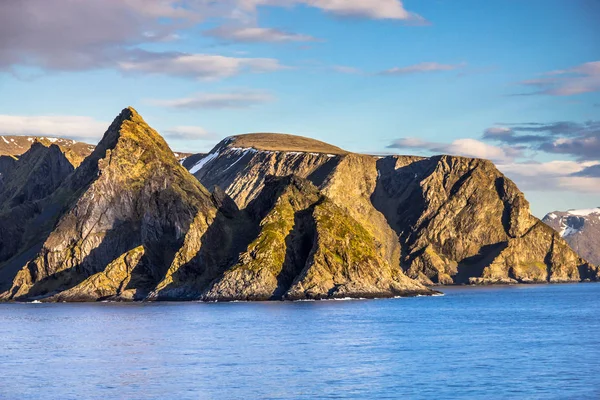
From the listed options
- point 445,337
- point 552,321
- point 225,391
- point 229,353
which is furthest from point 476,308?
point 225,391

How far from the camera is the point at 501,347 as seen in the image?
338 ft

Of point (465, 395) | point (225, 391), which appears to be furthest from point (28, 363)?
point (465, 395)

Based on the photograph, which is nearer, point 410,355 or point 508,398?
point 508,398

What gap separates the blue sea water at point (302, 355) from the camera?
73.4 metres

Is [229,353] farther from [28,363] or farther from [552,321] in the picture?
[552,321]

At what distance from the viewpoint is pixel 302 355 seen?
318ft

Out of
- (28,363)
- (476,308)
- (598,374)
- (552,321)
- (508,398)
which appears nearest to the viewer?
(508,398)

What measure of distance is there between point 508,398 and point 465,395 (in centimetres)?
333

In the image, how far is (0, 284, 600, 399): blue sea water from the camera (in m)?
73.4

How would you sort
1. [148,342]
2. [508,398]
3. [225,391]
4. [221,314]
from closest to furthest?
[508,398] → [225,391] → [148,342] → [221,314]

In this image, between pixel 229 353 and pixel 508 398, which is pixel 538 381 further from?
pixel 229 353

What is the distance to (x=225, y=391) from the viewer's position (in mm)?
72812

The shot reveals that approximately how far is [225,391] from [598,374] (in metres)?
30.1

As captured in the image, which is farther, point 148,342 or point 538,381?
point 148,342
